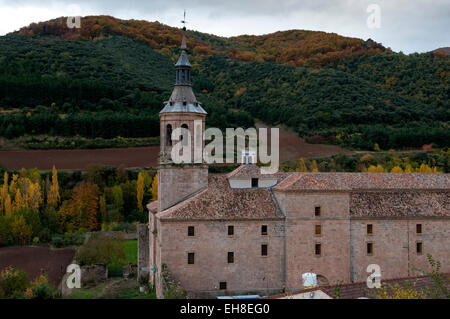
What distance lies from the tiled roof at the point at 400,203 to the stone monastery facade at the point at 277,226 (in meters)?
0.06

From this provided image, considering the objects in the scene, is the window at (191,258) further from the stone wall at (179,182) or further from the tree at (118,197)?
the tree at (118,197)

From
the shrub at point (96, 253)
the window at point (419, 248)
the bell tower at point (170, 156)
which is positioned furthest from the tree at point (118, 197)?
the window at point (419, 248)

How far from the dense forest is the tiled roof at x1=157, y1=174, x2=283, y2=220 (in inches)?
1775

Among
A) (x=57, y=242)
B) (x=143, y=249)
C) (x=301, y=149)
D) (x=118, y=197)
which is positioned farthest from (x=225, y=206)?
(x=301, y=149)

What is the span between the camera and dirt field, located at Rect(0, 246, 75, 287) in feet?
120

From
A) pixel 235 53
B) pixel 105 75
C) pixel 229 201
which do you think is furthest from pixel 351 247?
pixel 235 53

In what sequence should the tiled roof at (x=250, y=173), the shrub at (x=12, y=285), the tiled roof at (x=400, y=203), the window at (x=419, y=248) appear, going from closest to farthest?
the shrub at (x=12, y=285) < the tiled roof at (x=400, y=203) < the window at (x=419, y=248) < the tiled roof at (x=250, y=173)

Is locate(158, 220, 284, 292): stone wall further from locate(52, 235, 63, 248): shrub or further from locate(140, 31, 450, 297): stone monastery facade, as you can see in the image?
locate(52, 235, 63, 248): shrub

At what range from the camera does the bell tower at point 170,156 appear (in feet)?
96.7

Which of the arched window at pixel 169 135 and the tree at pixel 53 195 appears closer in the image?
the arched window at pixel 169 135

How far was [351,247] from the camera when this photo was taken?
28766 millimetres

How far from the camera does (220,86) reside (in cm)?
10106

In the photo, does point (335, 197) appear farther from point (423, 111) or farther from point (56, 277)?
point (423, 111)
